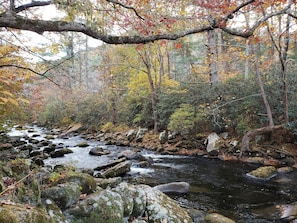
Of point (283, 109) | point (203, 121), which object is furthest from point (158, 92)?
point (283, 109)

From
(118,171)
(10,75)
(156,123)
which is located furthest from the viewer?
(156,123)

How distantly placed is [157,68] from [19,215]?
17.1 metres

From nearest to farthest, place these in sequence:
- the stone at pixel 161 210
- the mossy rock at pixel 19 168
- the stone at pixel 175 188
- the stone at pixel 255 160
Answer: the stone at pixel 161 210
the mossy rock at pixel 19 168
the stone at pixel 175 188
the stone at pixel 255 160

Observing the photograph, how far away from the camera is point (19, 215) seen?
2268 mm

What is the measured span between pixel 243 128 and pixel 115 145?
7780 mm

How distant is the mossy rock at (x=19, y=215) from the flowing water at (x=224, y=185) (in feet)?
13.8

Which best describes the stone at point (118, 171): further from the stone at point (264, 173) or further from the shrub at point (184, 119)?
the shrub at point (184, 119)

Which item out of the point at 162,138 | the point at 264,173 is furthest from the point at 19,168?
the point at 162,138

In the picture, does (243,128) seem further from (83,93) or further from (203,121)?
(83,93)

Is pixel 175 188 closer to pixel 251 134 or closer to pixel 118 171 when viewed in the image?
pixel 118 171

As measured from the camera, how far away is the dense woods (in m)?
4.02

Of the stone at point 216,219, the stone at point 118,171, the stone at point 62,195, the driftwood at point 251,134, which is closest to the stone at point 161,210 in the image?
the stone at point 216,219

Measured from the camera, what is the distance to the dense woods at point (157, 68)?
13.2 ft

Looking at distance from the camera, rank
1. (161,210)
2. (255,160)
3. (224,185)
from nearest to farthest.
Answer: (161,210), (224,185), (255,160)
